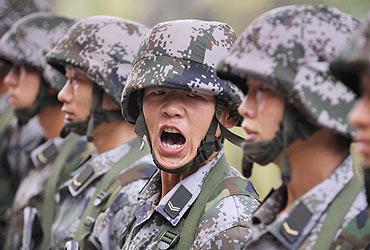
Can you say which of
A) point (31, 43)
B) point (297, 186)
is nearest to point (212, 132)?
point (297, 186)

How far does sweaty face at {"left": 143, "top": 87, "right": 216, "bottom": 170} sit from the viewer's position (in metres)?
5.48

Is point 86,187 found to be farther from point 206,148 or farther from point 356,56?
point 356,56

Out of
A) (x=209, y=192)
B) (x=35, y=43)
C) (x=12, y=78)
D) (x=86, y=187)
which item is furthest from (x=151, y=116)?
(x=35, y=43)

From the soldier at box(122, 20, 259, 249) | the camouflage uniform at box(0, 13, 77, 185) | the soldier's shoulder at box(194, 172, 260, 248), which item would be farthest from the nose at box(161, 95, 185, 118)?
the camouflage uniform at box(0, 13, 77, 185)

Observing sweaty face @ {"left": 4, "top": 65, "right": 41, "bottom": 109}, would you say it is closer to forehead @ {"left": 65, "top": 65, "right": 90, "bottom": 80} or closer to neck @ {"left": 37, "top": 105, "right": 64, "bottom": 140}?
neck @ {"left": 37, "top": 105, "right": 64, "bottom": 140}

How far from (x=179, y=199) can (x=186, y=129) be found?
320mm

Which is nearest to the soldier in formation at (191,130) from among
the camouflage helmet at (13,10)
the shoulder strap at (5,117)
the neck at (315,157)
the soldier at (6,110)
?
the neck at (315,157)

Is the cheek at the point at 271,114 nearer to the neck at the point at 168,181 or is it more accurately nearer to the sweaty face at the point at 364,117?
the sweaty face at the point at 364,117

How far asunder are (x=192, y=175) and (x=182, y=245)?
0.39 meters

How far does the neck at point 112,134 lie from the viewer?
6988 mm

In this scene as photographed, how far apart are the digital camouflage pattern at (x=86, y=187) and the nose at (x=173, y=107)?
1.16 meters

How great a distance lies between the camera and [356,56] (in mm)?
3887

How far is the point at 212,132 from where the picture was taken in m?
5.54

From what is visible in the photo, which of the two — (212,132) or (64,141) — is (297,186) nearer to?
(212,132)
